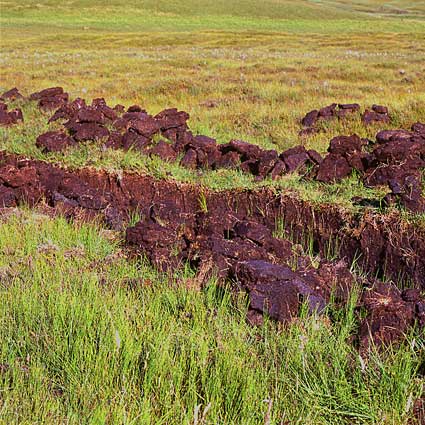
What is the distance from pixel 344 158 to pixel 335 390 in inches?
170

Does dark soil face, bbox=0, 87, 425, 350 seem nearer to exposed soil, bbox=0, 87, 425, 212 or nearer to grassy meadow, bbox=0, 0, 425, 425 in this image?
exposed soil, bbox=0, 87, 425, 212

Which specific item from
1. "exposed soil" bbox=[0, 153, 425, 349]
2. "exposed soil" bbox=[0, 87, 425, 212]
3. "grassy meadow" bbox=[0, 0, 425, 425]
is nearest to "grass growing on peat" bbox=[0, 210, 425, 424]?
"grassy meadow" bbox=[0, 0, 425, 425]

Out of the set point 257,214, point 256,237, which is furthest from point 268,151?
point 256,237

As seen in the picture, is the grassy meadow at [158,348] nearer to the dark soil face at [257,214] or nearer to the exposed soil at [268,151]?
the dark soil face at [257,214]

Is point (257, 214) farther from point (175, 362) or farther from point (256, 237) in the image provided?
point (175, 362)

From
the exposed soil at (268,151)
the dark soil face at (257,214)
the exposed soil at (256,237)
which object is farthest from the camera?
the exposed soil at (268,151)

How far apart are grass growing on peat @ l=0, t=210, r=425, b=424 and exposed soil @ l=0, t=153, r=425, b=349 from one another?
0.21 metres

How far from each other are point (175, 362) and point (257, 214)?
3.63 m

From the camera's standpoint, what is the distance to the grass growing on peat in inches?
101

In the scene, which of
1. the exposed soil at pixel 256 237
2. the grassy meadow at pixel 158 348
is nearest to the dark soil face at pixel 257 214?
the exposed soil at pixel 256 237

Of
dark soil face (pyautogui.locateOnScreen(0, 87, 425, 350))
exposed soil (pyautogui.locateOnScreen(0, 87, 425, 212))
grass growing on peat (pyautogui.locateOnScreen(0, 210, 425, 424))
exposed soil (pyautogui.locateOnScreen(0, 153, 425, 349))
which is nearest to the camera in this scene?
grass growing on peat (pyautogui.locateOnScreen(0, 210, 425, 424))

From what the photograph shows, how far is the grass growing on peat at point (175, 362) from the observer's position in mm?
2559

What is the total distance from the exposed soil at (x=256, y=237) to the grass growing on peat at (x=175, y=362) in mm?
205

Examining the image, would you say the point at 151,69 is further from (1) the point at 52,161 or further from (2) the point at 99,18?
(2) the point at 99,18
